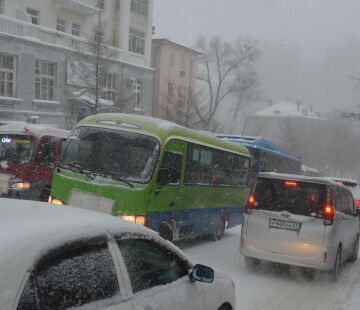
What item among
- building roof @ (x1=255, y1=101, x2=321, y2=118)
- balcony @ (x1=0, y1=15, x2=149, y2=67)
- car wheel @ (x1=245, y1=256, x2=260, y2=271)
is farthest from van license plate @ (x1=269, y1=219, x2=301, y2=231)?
building roof @ (x1=255, y1=101, x2=321, y2=118)

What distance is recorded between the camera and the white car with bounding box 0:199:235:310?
9.10 feet

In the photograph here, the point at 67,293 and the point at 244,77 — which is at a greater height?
the point at 244,77

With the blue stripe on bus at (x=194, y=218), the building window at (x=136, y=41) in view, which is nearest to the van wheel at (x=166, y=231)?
the blue stripe on bus at (x=194, y=218)

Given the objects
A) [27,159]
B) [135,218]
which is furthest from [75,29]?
[135,218]

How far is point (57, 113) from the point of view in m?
32.6

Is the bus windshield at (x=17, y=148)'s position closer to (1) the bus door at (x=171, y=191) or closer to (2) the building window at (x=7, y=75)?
(1) the bus door at (x=171, y=191)

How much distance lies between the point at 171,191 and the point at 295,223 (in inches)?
106

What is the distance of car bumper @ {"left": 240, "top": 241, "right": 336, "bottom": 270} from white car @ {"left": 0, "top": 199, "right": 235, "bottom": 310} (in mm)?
5339

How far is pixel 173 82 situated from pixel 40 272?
169ft

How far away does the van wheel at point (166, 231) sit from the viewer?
10611 mm

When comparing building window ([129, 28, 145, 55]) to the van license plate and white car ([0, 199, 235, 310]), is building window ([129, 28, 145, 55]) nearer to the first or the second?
the van license plate

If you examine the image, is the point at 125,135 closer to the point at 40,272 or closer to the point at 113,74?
the point at 40,272

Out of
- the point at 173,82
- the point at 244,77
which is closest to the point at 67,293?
the point at 173,82

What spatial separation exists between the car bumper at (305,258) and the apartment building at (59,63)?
58.8 feet
